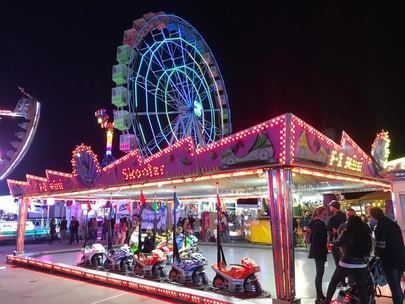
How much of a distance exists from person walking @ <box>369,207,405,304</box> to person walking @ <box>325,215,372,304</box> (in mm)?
457

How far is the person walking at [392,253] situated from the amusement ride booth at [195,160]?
1.23 meters

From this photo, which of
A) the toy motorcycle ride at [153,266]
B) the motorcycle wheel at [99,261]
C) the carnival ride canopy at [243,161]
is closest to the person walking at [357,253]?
the carnival ride canopy at [243,161]

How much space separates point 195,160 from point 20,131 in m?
12.2

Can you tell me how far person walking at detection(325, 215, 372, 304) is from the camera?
4727 mm

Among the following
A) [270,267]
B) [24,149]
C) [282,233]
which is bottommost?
[270,267]

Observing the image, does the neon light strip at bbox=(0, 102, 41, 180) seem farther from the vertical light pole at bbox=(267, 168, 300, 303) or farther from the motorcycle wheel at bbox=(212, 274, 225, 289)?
the vertical light pole at bbox=(267, 168, 300, 303)

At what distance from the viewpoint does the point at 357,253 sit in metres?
4.74

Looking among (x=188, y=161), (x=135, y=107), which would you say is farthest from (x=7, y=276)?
(x=135, y=107)

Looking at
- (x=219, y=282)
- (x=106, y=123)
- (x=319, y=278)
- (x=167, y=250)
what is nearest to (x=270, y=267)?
(x=167, y=250)

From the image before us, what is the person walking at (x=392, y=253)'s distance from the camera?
5.07 metres

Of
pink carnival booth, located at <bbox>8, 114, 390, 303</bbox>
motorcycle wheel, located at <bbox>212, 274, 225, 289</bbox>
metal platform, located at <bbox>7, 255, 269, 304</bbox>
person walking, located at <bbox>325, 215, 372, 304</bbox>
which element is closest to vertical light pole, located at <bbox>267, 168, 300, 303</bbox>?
pink carnival booth, located at <bbox>8, 114, 390, 303</bbox>

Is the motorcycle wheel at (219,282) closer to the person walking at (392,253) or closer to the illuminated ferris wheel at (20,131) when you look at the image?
the person walking at (392,253)

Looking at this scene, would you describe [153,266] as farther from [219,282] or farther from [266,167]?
[266,167]

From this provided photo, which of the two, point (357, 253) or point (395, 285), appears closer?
point (357, 253)
